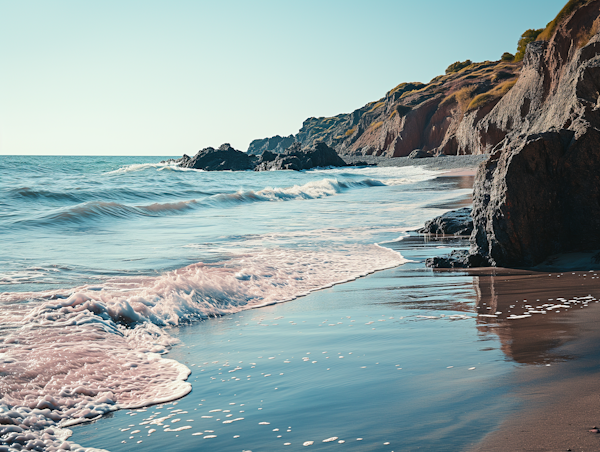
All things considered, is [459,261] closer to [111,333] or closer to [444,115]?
[111,333]

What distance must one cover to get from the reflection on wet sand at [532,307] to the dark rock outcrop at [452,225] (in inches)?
138

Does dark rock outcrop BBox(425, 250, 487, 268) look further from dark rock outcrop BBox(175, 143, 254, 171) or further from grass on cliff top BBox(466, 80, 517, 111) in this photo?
dark rock outcrop BBox(175, 143, 254, 171)

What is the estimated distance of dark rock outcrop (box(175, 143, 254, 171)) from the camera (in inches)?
2440

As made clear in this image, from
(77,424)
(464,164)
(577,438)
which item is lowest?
(77,424)

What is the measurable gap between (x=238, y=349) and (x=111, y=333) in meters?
1.20

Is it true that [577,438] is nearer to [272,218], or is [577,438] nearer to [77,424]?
[77,424]

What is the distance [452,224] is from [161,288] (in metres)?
6.37

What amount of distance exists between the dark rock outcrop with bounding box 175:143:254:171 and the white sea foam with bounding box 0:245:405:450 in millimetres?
55883

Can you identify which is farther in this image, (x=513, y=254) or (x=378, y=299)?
(x=513, y=254)

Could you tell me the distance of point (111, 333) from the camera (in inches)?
160

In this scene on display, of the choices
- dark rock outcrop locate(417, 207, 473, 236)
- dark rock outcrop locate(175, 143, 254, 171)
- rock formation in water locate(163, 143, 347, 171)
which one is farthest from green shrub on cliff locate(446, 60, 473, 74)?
dark rock outcrop locate(417, 207, 473, 236)

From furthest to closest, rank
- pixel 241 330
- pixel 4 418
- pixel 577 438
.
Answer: pixel 241 330 < pixel 4 418 < pixel 577 438

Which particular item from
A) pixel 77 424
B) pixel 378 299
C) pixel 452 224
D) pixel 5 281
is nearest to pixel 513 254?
pixel 378 299

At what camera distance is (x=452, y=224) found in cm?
961
